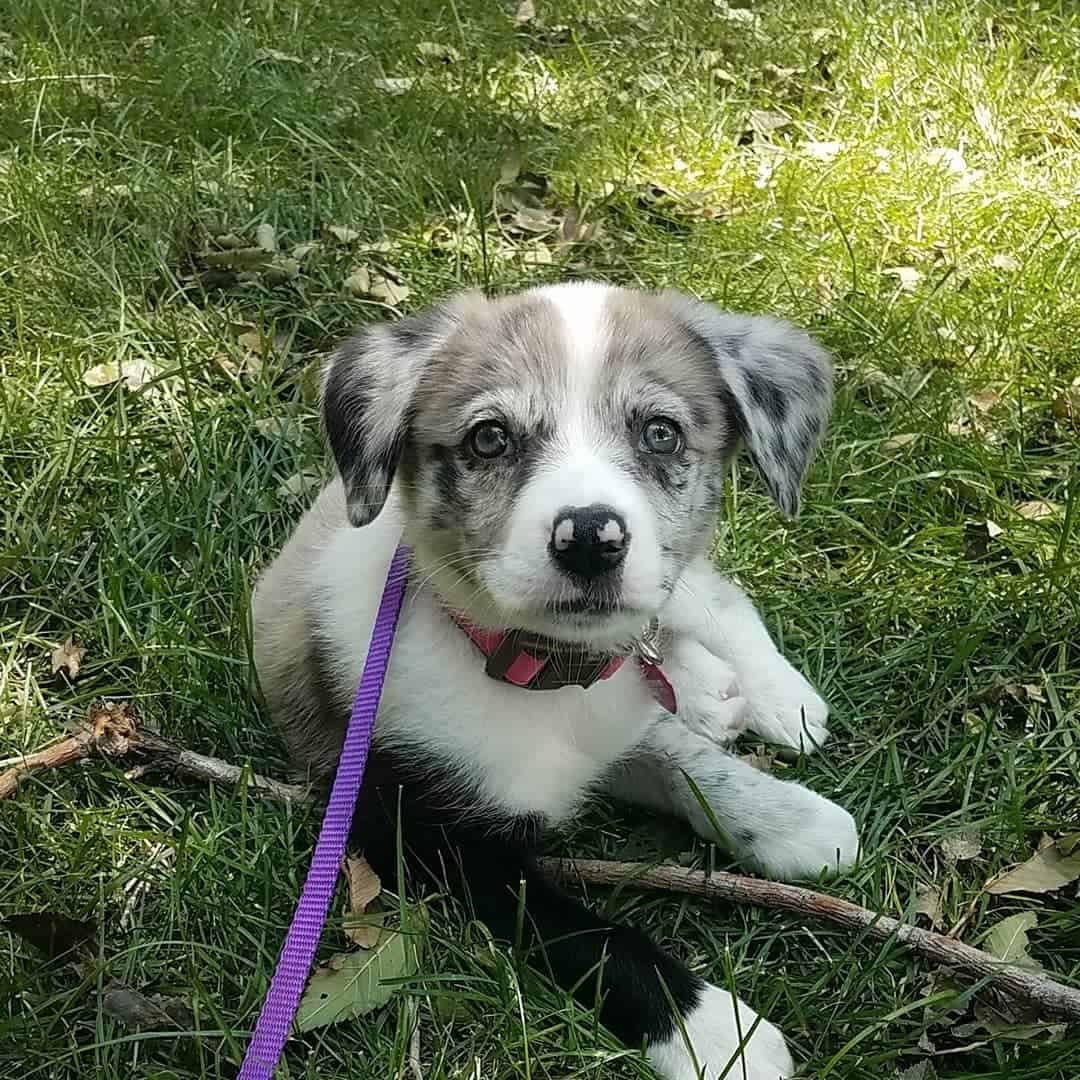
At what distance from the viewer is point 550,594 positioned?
2.12m

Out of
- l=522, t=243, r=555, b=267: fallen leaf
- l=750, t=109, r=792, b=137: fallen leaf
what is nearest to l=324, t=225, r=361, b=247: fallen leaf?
l=522, t=243, r=555, b=267: fallen leaf

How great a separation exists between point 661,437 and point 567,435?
0.67ft

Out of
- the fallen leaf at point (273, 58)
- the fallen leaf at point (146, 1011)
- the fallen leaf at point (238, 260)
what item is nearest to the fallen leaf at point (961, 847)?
the fallen leaf at point (146, 1011)

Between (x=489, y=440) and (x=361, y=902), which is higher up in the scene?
(x=489, y=440)

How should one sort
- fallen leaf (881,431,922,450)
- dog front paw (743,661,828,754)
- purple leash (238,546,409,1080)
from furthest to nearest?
fallen leaf (881,431,922,450)
dog front paw (743,661,828,754)
purple leash (238,546,409,1080)

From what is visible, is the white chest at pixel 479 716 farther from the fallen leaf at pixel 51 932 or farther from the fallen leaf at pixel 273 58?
the fallen leaf at pixel 273 58

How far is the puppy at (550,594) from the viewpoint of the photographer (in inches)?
86.3

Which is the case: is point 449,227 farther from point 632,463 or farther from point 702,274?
point 632,463

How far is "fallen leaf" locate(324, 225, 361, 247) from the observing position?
429 centimetres

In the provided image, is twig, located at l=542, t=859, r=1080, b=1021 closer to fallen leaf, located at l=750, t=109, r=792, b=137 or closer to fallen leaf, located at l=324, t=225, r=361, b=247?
fallen leaf, located at l=324, t=225, r=361, b=247

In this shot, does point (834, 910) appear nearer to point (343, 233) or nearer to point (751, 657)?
point (751, 657)

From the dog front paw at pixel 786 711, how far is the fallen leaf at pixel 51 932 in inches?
58.2

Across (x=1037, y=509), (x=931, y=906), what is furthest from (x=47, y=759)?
(x=1037, y=509)

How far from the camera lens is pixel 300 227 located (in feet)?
14.4
